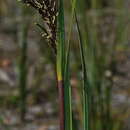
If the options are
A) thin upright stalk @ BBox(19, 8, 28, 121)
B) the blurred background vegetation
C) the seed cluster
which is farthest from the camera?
thin upright stalk @ BBox(19, 8, 28, 121)

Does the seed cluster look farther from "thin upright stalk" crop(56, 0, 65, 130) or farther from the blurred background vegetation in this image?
the blurred background vegetation

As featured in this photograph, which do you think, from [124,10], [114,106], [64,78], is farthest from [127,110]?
[64,78]

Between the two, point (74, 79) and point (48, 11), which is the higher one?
point (48, 11)

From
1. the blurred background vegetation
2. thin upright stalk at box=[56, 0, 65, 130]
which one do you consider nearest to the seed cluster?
thin upright stalk at box=[56, 0, 65, 130]

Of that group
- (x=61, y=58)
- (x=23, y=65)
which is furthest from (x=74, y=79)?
(x=61, y=58)

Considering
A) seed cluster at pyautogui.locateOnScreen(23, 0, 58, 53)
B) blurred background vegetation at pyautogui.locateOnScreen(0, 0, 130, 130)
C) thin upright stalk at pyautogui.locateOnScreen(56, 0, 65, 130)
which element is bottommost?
blurred background vegetation at pyautogui.locateOnScreen(0, 0, 130, 130)

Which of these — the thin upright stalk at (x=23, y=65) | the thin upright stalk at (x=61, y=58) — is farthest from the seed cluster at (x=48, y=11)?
the thin upright stalk at (x=23, y=65)

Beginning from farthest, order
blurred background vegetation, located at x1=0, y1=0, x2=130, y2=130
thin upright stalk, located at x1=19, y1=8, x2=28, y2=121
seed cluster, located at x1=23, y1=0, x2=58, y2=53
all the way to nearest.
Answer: thin upright stalk, located at x1=19, y1=8, x2=28, y2=121, blurred background vegetation, located at x1=0, y1=0, x2=130, y2=130, seed cluster, located at x1=23, y1=0, x2=58, y2=53

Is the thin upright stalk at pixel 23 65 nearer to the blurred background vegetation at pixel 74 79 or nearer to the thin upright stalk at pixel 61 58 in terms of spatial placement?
the blurred background vegetation at pixel 74 79

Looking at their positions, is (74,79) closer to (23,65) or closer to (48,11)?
(23,65)
